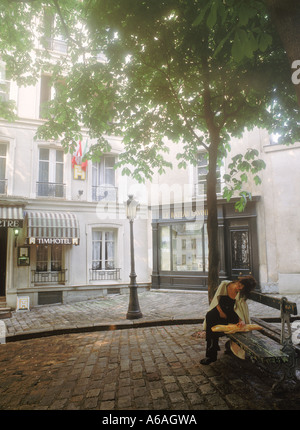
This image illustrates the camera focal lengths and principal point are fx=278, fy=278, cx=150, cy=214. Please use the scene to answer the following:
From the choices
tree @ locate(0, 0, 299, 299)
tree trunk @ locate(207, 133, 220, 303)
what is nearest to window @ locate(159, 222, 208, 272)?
tree @ locate(0, 0, 299, 299)

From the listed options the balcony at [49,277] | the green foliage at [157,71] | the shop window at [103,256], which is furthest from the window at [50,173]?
the green foliage at [157,71]

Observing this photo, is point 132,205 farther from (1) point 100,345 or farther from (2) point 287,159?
(2) point 287,159

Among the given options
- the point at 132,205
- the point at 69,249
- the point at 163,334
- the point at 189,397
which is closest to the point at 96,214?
the point at 69,249

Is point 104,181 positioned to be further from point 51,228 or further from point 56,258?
point 56,258

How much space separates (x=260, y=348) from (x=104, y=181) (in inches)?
438

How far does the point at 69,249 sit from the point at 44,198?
Answer: 7.92ft

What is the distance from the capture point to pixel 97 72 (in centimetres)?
629

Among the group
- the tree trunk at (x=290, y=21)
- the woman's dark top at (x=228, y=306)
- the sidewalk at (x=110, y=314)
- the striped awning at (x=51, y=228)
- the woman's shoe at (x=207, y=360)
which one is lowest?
the sidewalk at (x=110, y=314)

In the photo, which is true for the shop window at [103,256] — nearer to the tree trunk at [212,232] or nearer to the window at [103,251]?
the window at [103,251]

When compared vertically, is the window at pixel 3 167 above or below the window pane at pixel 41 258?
above

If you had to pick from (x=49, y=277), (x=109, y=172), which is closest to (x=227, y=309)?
(x=49, y=277)

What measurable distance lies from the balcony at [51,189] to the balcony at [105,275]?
12.0 ft

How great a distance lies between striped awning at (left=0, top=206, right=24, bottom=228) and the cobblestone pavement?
435 centimetres

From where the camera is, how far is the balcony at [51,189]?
1184 centimetres
